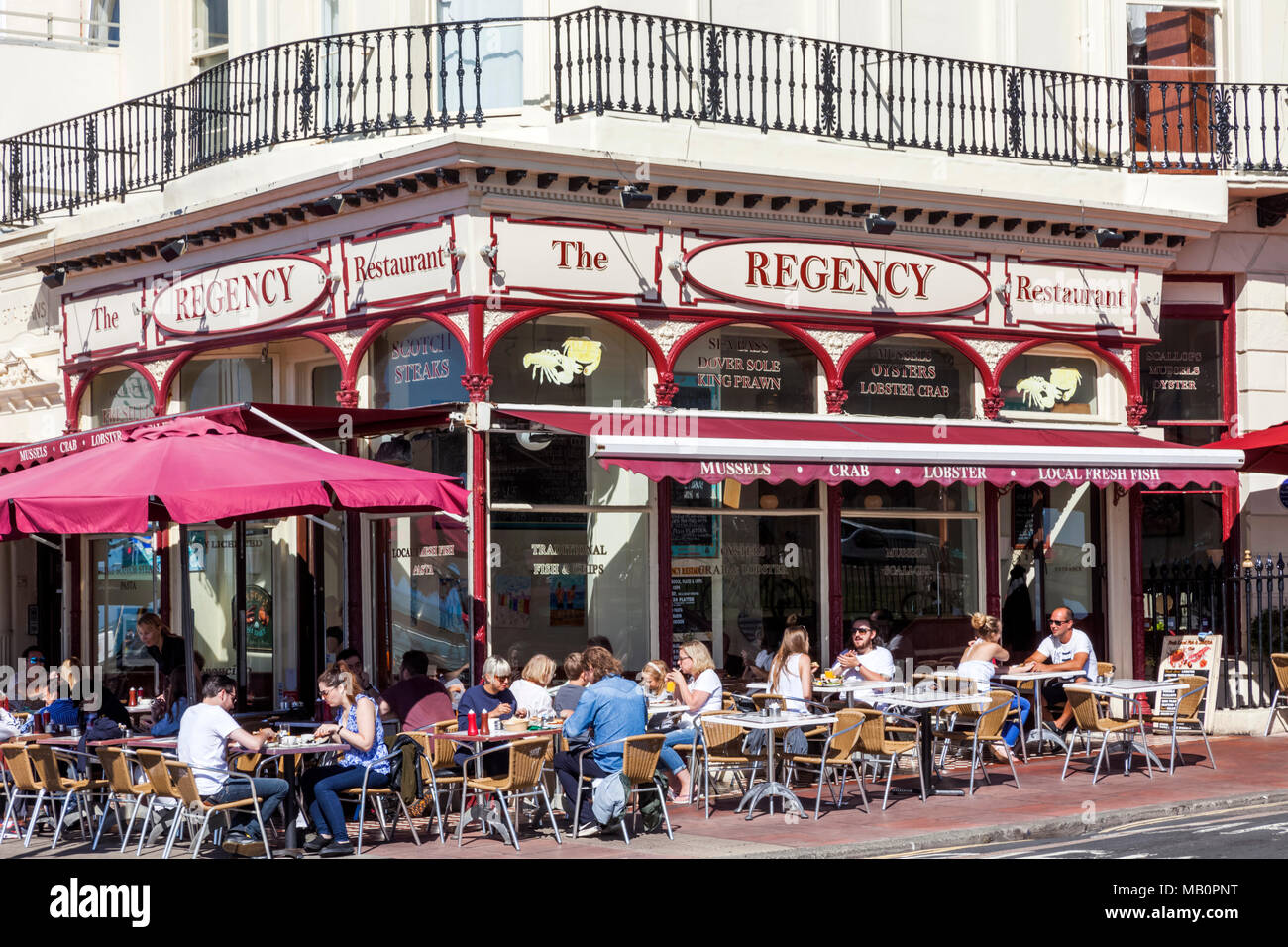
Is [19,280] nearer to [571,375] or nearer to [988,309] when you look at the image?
[571,375]

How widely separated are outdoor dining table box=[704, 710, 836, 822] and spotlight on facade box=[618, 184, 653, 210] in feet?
15.8

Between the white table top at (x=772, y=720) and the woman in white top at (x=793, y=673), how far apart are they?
547 mm

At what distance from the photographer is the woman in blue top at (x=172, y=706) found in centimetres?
1218

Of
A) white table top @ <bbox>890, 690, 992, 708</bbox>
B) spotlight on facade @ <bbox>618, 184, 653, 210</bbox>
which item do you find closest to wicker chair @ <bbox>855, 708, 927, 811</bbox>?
white table top @ <bbox>890, 690, 992, 708</bbox>

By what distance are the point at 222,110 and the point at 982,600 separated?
30.1 feet

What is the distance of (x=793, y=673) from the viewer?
43.5 ft

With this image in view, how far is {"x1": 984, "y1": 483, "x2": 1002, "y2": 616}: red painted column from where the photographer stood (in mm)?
17203

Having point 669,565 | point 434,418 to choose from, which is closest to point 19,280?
point 434,418

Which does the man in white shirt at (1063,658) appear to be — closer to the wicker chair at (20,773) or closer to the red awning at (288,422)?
the red awning at (288,422)

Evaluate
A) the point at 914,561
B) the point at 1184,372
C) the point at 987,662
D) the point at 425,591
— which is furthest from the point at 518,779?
the point at 1184,372

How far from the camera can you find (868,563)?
54.4 feet

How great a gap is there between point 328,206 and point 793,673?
621 centimetres

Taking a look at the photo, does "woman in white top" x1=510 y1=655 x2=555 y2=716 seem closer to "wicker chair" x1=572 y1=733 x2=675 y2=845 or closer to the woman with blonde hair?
the woman with blonde hair

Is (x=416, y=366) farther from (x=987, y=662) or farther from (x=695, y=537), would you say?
(x=987, y=662)
